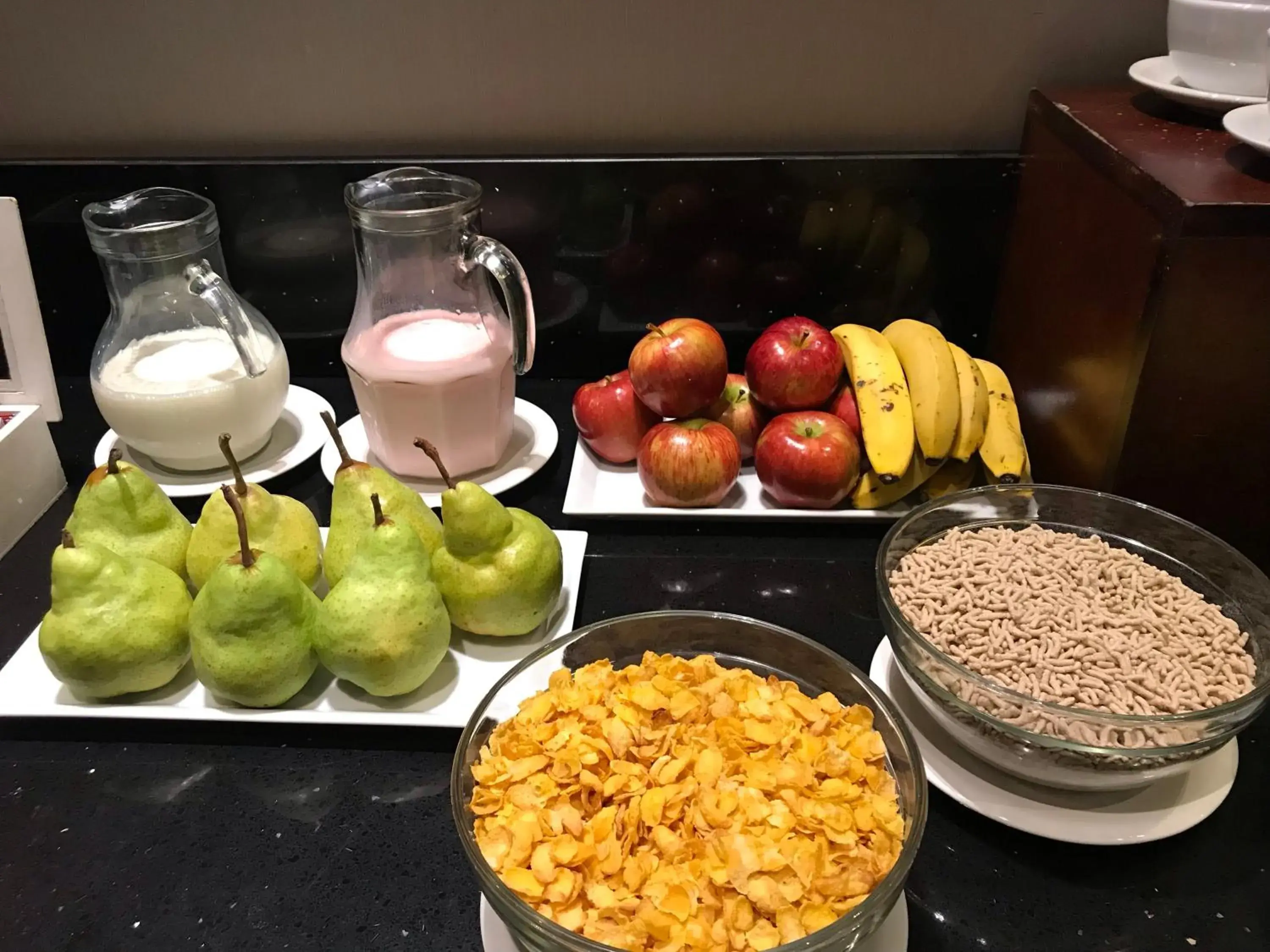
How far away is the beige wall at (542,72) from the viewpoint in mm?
1029

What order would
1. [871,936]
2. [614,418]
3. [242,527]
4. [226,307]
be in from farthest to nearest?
[614,418] < [226,307] < [242,527] < [871,936]

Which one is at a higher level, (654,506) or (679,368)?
(679,368)

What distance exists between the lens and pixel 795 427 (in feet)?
3.19

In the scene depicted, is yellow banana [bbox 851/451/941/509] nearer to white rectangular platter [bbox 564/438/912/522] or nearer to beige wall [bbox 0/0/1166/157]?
white rectangular platter [bbox 564/438/912/522]

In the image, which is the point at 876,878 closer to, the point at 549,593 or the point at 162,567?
the point at 549,593

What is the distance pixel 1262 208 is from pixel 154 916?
94 cm

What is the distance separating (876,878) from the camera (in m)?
0.56

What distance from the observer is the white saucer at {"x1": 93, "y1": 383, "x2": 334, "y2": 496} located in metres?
1.03

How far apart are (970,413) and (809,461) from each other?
0.57ft

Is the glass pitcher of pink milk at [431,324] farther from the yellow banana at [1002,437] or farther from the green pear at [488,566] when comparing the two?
the yellow banana at [1002,437]

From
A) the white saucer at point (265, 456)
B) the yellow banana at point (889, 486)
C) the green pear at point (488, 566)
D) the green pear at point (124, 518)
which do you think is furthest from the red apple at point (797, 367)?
the green pear at point (124, 518)

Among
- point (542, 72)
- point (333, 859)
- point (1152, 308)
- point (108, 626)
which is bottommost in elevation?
point (333, 859)

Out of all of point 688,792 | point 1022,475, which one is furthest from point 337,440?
point 1022,475

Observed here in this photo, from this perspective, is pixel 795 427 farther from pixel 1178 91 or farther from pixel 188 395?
pixel 188 395
